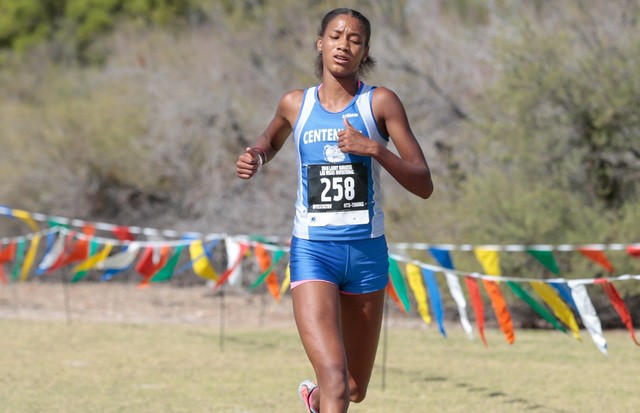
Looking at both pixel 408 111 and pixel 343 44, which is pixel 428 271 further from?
pixel 408 111

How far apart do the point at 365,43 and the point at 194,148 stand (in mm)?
15323

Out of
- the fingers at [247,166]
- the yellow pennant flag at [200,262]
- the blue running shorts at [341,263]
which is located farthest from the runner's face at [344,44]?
the yellow pennant flag at [200,262]

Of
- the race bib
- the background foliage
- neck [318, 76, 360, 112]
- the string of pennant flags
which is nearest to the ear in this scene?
neck [318, 76, 360, 112]

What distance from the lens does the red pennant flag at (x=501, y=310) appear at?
22.6 feet

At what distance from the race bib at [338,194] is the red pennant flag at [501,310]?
3.04m

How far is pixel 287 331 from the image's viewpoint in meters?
11.8

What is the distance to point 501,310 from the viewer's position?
704cm

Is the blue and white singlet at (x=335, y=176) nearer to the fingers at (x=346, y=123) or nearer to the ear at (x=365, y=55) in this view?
the fingers at (x=346, y=123)

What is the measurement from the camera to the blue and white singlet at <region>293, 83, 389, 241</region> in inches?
162

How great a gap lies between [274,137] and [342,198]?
59 cm

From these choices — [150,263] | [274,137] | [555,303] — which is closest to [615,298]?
[555,303]

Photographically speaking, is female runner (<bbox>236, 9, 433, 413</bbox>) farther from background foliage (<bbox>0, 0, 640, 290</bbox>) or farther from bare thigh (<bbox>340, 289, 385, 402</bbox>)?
background foliage (<bbox>0, 0, 640, 290</bbox>)

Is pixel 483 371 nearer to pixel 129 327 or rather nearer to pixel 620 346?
pixel 620 346

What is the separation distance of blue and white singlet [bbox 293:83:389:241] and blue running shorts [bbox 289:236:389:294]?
→ 0.04 m
